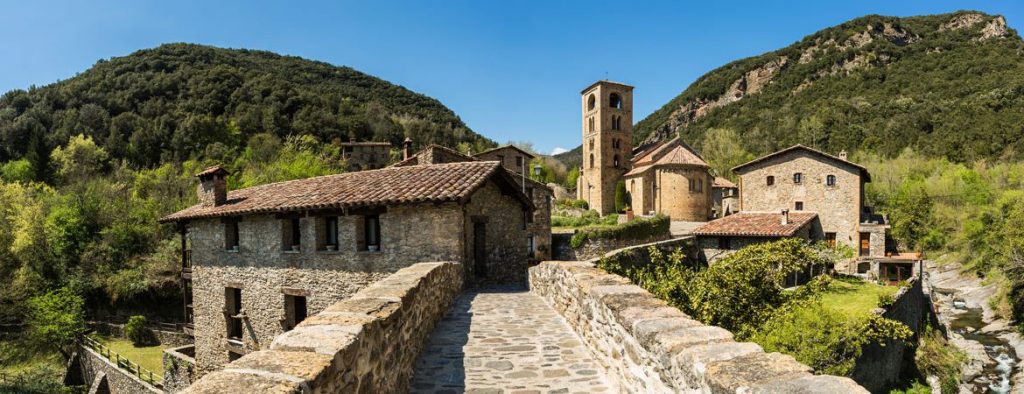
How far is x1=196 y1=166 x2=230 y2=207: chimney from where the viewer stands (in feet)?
53.8

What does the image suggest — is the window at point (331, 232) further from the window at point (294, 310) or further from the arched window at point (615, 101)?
the arched window at point (615, 101)

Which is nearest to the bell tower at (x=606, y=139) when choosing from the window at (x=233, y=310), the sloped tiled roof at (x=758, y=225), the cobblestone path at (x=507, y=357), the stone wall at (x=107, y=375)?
the sloped tiled roof at (x=758, y=225)

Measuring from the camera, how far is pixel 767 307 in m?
13.0

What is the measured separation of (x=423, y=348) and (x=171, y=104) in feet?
229

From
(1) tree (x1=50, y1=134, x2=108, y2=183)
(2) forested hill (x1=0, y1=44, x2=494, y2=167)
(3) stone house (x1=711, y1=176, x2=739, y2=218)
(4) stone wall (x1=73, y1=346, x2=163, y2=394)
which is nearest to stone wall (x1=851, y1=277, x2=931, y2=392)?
(3) stone house (x1=711, y1=176, x2=739, y2=218)

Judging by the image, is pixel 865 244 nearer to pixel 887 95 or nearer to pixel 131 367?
pixel 131 367

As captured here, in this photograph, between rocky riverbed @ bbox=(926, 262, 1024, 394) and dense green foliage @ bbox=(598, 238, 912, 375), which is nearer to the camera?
dense green foliage @ bbox=(598, 238, 912, 375)

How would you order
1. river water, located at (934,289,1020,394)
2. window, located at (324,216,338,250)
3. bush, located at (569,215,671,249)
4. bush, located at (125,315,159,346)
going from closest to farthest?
1. window, located at (324,216,338,250)
2. river water, located at (934,289,1020,394)
3. bush, located at (569,215,671,249)
4. bush, located at (125,315,159,346)

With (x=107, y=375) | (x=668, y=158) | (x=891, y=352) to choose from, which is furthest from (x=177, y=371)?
(x=668, y=158)

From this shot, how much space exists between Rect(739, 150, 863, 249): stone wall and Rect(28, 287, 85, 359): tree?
42255mm

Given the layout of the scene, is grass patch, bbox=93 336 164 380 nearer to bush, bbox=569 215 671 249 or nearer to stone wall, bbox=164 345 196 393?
stone wall, bbox=164 345 196 393

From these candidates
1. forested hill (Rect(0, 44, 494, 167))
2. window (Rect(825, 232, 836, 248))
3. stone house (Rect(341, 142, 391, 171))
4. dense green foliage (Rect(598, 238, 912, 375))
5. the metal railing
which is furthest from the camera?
stone house (Rect(341, 142, 391, 171))

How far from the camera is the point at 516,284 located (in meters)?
13.4

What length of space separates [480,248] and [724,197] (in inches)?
1791
